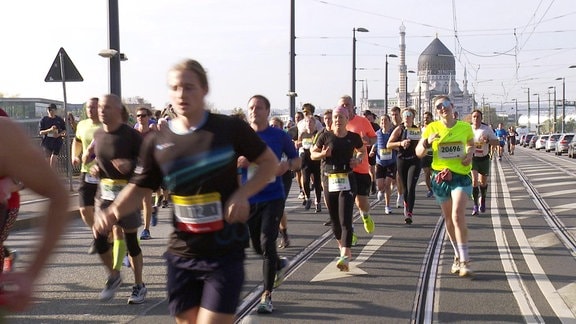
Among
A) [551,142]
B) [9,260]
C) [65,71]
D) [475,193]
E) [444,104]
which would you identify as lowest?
[551,142]

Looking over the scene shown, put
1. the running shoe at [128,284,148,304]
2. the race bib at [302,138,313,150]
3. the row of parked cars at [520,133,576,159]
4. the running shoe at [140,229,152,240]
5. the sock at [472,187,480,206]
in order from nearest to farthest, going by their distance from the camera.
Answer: the running shoe at [128,284,148,304] < the running shoe at [140,229,152,240] < the sock at [472,187,480,206] < the race bib at [302,138,313,150] < the row of parked cars at [520,133,576,159]

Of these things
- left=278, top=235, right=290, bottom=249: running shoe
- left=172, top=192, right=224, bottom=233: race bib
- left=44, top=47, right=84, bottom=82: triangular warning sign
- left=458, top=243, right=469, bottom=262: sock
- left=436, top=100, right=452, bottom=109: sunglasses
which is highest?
left=44, top=47, right=84, bottom=82: triangular warning sign

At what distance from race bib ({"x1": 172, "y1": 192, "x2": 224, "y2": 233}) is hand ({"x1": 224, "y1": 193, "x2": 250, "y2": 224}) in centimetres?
11

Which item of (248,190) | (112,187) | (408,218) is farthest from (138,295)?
(408,218)

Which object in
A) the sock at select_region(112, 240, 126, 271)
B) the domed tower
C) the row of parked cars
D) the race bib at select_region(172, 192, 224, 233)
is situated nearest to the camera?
the race bib at select_region(172, 192, 224, 233)

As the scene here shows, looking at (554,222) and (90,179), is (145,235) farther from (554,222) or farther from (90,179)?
(554,222)

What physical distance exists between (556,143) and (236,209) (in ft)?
167

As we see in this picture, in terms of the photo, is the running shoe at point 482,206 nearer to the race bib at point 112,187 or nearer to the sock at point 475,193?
the sock at point 475,193

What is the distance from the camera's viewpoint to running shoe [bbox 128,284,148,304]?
6535 millimetres

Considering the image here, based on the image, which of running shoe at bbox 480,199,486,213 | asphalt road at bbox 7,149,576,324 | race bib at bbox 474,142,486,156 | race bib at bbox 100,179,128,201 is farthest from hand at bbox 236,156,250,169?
running shoe at bbox 480,199,486,213

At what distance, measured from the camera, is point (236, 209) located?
3457 millimetres

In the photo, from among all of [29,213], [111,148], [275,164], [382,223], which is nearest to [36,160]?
[275,164]

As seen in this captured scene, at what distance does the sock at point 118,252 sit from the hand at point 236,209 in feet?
12.3

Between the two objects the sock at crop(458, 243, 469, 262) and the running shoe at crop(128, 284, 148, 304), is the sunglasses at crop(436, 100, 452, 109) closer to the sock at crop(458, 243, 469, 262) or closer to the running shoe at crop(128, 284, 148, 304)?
the sock at crop(458, 243, 469, 262)
